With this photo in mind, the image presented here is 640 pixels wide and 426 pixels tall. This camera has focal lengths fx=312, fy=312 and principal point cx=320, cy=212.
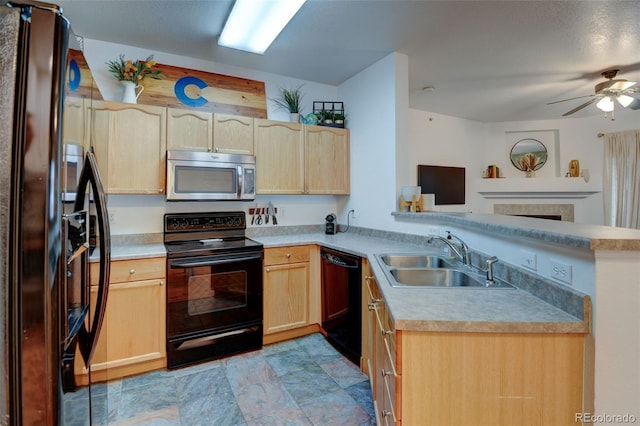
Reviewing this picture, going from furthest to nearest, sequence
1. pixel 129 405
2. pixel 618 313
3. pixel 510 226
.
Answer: pixel 129 405
pixel 510 226
pixel 618 313

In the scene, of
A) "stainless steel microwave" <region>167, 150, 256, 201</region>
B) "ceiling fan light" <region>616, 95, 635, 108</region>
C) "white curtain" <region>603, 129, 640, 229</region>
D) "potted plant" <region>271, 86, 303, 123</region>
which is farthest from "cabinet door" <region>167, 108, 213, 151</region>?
"white curtain" <region>603, 129, 640, 229</region>

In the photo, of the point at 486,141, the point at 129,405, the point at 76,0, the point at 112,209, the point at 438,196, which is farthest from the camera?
the point at 486,141

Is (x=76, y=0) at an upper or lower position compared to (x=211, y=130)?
upper

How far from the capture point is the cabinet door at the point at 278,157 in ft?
9.73

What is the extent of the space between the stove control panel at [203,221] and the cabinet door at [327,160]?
30.8 inches

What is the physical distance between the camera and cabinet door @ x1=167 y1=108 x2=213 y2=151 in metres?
2.59

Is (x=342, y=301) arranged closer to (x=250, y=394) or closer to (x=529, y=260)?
(x=250, y=394)

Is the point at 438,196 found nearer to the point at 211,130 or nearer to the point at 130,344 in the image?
the point at 211,130

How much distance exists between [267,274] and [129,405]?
4.09 ft

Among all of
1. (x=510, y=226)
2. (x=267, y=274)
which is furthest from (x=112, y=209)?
(x=510, y=226)

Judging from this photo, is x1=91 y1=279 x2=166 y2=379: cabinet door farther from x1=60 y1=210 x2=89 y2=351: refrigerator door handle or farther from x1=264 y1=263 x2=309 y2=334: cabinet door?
x1=60 y1=210 x2=89 y2=351: refrigerator door handle

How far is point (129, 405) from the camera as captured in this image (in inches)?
76.5

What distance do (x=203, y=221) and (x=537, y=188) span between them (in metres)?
5.33

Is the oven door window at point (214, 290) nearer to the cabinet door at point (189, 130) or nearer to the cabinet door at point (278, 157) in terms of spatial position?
the cabinet door at point (278, 157)
